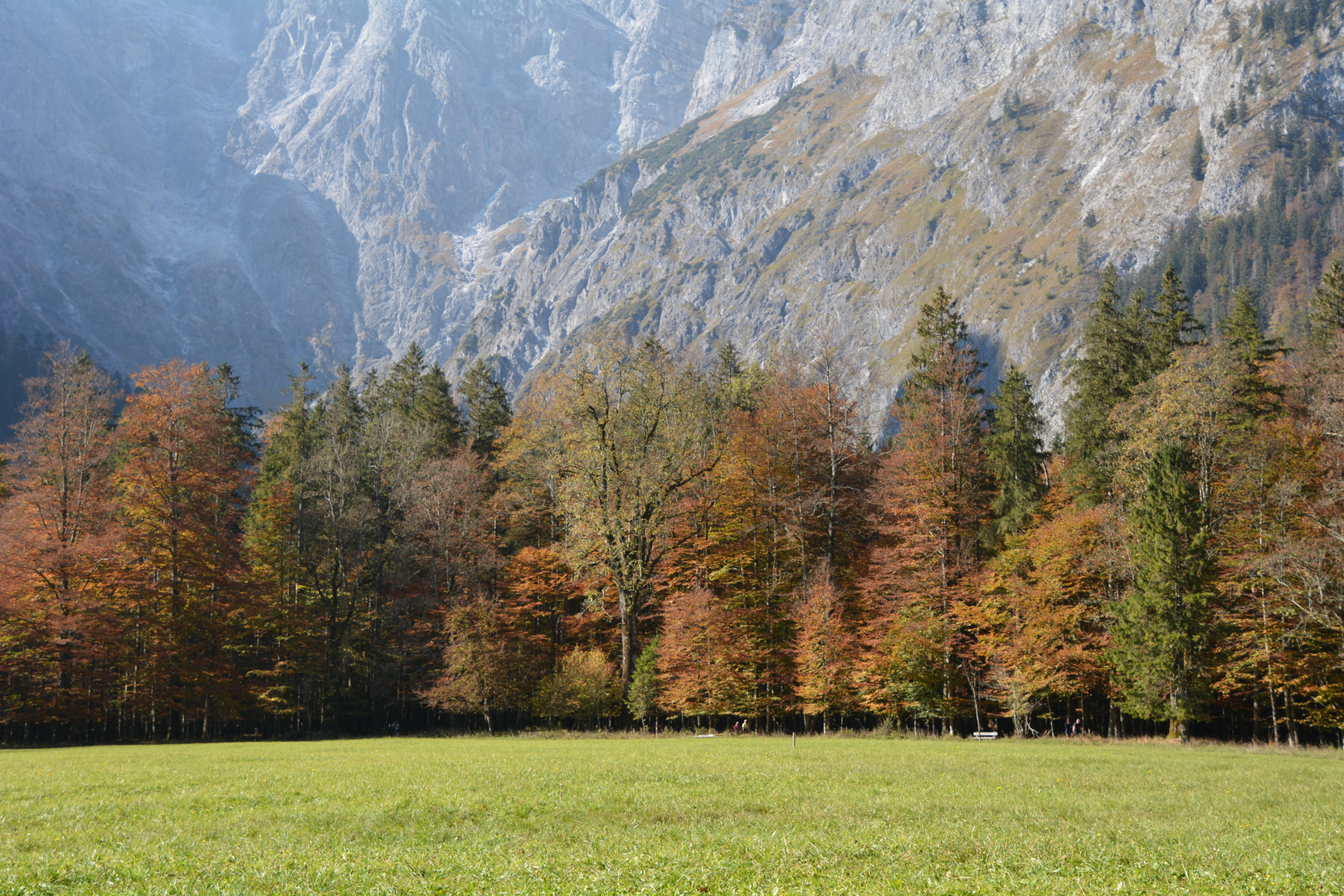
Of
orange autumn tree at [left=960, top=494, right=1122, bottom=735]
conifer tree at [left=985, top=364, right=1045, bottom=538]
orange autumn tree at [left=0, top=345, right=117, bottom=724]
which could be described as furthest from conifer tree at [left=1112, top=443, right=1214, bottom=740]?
orange autumn tree at [left=0, top=345, right=117, bottom=724]

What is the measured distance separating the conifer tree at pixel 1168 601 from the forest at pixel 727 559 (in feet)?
0.54

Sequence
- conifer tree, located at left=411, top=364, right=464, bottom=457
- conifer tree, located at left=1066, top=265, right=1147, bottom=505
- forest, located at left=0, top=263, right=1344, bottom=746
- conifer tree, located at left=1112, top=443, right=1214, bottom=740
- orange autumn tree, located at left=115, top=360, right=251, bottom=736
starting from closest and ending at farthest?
conifer tree, located at left=1112, top=443, right=1214, bottom=740, forest, located at left=0, top=263, right=1344, bottom=746, orange autumn tree, located at left=115, top=360, right=251, bottom=736, conifer tree, located at left=1066, top=265, right=1147, bottom=505, conifer tree, located at left=411, top=364, right=464, bottom=457

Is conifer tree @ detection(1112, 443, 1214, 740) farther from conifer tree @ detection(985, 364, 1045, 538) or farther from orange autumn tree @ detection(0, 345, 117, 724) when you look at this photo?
orange autumn tree @ detection(0, 345, 117, 724)

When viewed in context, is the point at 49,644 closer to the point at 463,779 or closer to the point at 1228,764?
the point at 463,779

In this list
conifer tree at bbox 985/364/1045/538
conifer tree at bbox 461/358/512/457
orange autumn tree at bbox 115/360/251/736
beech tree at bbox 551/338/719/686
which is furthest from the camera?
conifer tree at bbox 461/358/512/457

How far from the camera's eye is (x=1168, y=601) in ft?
→ 127

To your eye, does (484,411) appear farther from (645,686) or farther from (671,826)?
(671,826)

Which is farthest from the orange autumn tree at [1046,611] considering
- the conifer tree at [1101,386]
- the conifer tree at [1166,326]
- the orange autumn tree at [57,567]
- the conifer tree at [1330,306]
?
the orange autumn tree at [57,567]

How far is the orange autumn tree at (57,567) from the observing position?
42031 millimetres

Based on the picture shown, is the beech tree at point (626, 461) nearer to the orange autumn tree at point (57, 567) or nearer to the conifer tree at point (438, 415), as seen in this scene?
the conifer tree at point (438, 415)

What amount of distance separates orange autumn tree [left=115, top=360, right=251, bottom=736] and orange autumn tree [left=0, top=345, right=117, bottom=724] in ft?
5.00

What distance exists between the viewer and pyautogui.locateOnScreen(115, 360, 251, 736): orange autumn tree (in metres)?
45.1

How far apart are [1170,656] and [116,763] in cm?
4372

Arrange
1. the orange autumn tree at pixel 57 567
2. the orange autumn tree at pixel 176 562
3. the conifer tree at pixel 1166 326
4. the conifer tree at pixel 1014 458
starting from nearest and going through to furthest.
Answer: the orange autumn tree at pixel 57 567, the orange autumn tree at pixel 176 562, the conifer tree at pixel 1014 458, the conifer tree at pixel 1166 326
